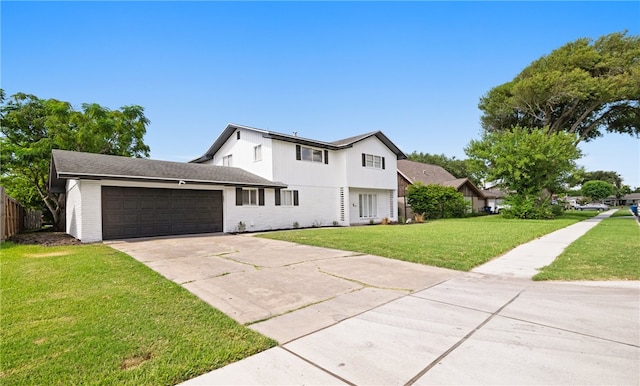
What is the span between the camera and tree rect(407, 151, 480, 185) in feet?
175

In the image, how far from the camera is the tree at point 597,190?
6462 centimetres

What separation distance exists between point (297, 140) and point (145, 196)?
8.53 metres

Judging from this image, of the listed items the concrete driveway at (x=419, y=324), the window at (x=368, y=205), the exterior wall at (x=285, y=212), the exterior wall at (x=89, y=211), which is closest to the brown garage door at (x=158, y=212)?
the exterior wall at (x=89, y=211)

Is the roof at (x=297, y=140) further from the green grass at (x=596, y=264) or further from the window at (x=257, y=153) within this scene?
the green grass at (x=596, y=264)

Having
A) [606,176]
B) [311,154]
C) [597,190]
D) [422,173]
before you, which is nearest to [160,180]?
[311,154]

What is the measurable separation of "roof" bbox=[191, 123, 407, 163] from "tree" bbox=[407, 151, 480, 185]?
34.3m

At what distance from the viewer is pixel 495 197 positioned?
4253 centimetres

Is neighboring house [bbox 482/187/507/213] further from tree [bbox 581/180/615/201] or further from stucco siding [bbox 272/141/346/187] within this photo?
tree [bbox 581/180/615/201]

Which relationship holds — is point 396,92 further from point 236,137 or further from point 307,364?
point 307,364

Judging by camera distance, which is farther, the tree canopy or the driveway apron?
the tree canopy

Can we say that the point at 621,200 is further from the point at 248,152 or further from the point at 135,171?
the point at 135,171

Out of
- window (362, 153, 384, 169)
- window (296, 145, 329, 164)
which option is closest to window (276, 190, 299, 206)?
window (296, 145, 329, 164)

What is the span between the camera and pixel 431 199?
24703 millimetres

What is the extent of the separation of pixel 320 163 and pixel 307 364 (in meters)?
16.9
